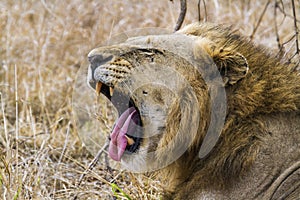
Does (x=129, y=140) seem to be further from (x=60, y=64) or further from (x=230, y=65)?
(x=60, y=64)

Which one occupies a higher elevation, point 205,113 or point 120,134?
point 205,113

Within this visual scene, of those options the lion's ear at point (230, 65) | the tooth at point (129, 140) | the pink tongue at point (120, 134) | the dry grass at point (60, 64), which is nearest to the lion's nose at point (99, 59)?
the pink tongue at point (120, 134)

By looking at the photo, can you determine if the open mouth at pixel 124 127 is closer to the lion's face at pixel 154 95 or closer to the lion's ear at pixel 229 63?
the lion's face at pixel 154 95

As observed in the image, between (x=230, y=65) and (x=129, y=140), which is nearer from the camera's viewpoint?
(x=230, y=65)

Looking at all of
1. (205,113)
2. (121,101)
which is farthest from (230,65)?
(121,101)

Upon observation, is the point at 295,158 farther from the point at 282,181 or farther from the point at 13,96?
the point at 13,96

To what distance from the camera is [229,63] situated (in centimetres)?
324

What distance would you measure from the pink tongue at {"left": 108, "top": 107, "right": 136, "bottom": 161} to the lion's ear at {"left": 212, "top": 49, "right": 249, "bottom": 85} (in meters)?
0.52

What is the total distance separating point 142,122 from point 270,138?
66 centimetres

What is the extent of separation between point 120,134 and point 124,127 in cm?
5

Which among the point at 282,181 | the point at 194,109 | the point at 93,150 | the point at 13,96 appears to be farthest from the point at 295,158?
the point at 13,96

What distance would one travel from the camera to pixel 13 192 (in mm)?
3701

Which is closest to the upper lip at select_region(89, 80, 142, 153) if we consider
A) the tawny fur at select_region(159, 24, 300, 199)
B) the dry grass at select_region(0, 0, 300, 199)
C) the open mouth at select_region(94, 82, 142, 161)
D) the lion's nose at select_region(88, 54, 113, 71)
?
the open mouth at select_region(94, 82, 142, 161)

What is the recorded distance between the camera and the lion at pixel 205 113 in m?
3.13
